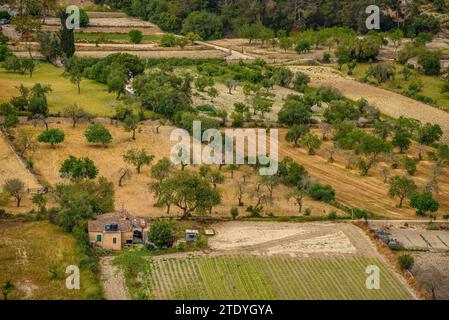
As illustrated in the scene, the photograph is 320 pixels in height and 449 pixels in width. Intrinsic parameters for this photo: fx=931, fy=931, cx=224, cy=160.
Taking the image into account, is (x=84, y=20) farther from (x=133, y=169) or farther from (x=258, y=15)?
(x=133, y=169)

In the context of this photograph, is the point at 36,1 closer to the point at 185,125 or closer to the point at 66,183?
the point at 185,125

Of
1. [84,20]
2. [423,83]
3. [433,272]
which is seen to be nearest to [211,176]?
[433,272]

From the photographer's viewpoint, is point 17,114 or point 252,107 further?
point 252,107

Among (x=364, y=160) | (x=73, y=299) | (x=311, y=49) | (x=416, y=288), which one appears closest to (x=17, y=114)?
(x=364, y=160)

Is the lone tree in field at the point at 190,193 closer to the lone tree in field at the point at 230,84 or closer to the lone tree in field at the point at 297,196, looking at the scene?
the lone tree in field at the point at 297,196

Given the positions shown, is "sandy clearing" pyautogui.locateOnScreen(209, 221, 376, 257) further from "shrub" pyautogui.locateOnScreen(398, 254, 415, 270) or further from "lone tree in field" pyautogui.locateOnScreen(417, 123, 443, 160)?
"lone tree in field" pyautogui.locateOnScreen(417, 123, 443, 160)
